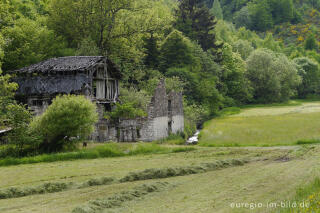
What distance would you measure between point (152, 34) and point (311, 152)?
41.7 meters

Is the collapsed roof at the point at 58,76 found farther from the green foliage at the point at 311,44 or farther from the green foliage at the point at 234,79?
the green foliage at the point at 311,44

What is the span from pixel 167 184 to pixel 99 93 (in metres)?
29.0

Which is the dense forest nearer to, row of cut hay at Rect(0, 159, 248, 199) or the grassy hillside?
the grassy hillside

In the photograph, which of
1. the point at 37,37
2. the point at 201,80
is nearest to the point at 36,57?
the point at 37,37

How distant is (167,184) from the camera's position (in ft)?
52.1

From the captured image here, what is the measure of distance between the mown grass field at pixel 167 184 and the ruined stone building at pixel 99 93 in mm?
11180

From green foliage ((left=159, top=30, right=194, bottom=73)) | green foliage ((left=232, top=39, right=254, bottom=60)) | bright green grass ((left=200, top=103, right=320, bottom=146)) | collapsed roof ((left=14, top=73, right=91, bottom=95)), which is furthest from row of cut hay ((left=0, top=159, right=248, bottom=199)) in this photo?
green foliage ((left=232, top=39, right=254, bottom=60))

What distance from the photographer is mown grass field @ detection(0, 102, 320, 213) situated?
1239cm

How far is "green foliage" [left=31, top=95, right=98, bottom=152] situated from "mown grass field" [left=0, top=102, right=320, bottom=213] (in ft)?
12.5

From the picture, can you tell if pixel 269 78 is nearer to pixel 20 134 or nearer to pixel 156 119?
pixel 156 119

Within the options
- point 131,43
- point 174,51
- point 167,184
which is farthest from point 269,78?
point 167,184

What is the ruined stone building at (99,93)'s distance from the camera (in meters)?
36.7

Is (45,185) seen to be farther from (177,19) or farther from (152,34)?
(177,19)

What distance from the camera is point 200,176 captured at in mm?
17812
